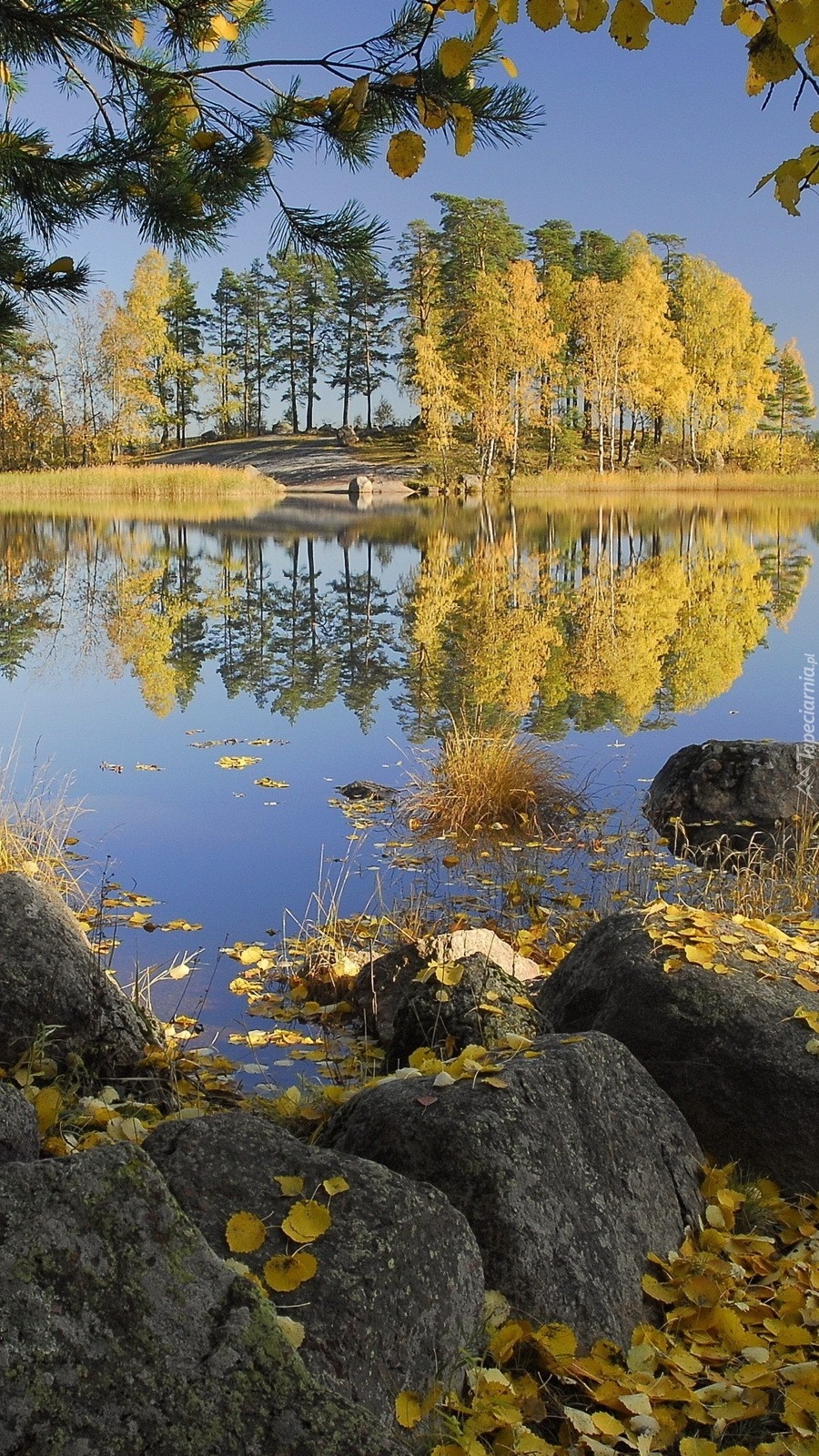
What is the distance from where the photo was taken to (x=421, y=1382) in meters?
2.18

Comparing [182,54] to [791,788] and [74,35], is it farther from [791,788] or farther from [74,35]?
[791,788]

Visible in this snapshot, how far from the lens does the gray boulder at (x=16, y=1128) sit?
2.31 meters

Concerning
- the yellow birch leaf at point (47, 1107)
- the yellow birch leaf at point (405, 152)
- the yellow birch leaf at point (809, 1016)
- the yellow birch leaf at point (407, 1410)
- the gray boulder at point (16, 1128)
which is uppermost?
the yellow birch leaf at point (405, 152)

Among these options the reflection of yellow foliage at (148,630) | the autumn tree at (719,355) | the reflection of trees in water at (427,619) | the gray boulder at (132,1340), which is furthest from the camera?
the autumn tree at (719,355)

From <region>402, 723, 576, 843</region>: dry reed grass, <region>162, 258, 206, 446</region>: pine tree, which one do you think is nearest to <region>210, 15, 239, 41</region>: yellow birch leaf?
<region>402, 723, 576, 843</region>: dry reed grass

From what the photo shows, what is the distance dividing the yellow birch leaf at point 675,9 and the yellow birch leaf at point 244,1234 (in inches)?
98.5

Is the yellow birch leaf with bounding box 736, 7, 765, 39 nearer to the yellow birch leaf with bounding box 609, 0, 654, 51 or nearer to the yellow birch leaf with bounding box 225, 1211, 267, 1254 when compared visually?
the yellow birch leaf with bounding box 609, 0, 654, 51

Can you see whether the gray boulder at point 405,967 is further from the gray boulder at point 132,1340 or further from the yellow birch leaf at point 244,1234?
the gray boulder at point 132,1340

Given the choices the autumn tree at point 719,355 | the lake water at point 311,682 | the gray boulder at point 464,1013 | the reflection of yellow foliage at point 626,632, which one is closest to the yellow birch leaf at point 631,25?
the gray boulder at point 464,1013

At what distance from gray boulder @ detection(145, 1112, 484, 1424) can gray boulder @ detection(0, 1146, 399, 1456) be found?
0.41 meters

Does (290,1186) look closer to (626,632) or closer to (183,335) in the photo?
(626,632)

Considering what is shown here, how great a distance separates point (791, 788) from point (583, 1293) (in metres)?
5.45

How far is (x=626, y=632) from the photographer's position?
50.0 ft

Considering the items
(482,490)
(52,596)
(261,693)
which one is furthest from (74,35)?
(482,490)
